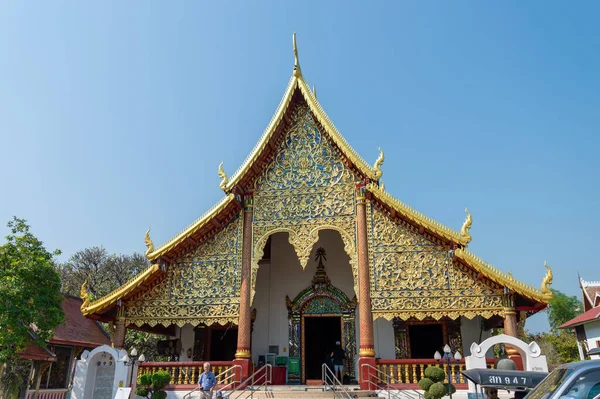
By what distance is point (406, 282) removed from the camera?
390 inches

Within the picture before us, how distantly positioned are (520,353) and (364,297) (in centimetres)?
298

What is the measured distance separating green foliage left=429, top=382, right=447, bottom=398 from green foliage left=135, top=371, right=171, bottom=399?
4.89m

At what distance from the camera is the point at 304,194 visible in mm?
10867

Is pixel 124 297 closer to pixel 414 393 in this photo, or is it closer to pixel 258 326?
pixel 258 326

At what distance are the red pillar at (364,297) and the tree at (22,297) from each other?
21.3ft

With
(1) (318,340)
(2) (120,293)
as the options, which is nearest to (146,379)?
(2) (120,293)

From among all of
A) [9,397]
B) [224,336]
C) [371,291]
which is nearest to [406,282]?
[371,291]

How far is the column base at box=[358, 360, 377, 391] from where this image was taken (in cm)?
926

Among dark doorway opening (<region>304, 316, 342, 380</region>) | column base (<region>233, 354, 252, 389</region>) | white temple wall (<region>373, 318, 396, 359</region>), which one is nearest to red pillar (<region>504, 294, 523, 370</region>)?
white temple wall (<region>373, 318, 396, 359</region>)

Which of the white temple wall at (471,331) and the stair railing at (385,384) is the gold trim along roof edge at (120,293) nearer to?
the stair railing at (385,384)

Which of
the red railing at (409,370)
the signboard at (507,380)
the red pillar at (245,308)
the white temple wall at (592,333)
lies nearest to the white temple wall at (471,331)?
the red railing at (409,370)

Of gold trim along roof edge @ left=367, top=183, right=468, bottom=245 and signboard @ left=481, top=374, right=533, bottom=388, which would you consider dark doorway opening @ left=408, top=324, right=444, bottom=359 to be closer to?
gold trim along roof edge @ left=367, top=183, right=468, bottom=245

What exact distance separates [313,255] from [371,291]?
3.43 meters

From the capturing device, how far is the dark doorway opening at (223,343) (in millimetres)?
12844
